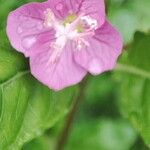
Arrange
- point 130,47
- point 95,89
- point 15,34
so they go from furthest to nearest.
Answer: point 95,89 → point 130,47 → point 15,34

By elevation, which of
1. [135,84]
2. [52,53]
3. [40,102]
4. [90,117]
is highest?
[52,53]

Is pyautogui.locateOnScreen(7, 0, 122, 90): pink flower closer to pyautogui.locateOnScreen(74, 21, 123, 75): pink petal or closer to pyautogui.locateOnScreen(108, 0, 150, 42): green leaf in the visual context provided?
pyautogui.locateOnScreen(74, 21, 123, 75): pink petal

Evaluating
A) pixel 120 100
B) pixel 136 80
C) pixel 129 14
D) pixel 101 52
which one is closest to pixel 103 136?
pixel 120 100

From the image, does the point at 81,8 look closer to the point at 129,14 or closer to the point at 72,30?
the point at 72,30

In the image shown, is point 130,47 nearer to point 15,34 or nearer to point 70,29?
point 70,29

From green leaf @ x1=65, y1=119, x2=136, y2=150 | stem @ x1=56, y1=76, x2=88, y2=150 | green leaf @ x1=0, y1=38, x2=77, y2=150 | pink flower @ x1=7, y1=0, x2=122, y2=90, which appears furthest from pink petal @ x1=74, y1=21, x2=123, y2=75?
green leaf @ x1=65, y1=119, x2=136, y2=150

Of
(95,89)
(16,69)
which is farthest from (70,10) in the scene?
(95,89)

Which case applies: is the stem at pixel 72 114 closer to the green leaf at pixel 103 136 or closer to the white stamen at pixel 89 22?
the white stamen at pixel 89 22
